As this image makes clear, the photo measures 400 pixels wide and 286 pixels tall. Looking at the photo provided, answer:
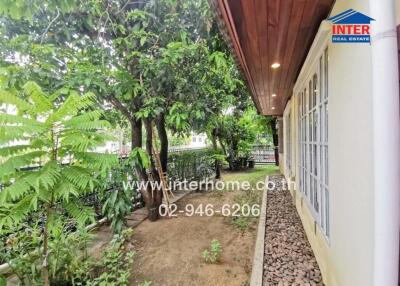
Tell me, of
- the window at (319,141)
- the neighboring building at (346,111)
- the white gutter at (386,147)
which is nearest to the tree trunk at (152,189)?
the neighboring building at (346,111)

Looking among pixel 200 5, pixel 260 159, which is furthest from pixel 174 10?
pixel 260 159

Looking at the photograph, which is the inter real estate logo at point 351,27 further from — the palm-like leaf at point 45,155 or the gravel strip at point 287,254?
the gravel strip at point 287,254

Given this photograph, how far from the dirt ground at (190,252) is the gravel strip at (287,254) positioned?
0.96ft

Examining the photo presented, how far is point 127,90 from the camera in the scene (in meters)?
3.80

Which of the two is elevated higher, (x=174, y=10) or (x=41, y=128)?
(x=174, y=10)

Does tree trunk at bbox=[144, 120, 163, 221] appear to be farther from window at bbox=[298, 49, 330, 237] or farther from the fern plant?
window at bbox=[298, 49, 330, 237]

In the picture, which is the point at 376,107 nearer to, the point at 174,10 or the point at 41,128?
the point at 41,128

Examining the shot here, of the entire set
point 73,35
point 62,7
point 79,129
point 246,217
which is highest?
point 73,35

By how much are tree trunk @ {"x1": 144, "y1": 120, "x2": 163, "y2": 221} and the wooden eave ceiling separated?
2284 mm

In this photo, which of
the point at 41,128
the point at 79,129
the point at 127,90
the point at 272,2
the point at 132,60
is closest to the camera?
the point at 272,2

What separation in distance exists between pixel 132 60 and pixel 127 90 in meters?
0.82

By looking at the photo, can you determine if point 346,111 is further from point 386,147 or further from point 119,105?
point 119,105

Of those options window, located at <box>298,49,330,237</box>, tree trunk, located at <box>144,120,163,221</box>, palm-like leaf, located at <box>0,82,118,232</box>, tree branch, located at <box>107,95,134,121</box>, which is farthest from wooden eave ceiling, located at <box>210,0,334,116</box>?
tree branch, located at <box>107,95,134,121</box>

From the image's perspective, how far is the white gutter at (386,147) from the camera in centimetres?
116
